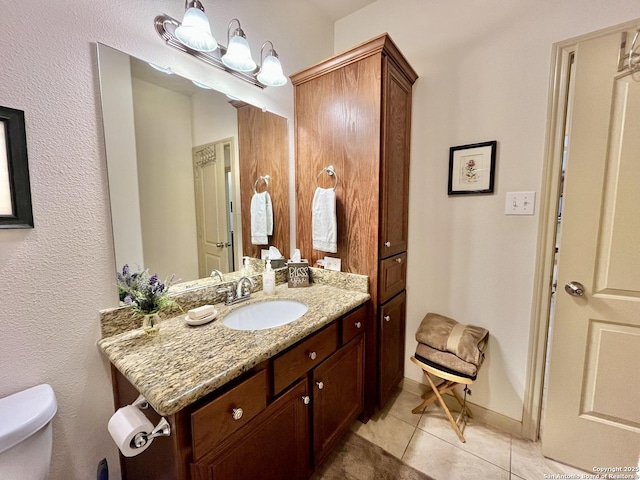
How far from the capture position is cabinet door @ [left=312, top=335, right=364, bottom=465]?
3.74ft

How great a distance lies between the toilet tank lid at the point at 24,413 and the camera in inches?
26.6

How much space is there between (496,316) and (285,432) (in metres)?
1.28

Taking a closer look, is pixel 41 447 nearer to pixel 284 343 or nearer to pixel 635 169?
pixel 284 343

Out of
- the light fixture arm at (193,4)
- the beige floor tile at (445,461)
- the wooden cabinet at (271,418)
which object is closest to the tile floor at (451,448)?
the beige floor tile at (445,461)

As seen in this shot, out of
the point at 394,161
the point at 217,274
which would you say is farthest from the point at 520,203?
the point at 217,274

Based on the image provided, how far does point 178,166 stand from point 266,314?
0.82 meters

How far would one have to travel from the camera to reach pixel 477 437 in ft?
4.81

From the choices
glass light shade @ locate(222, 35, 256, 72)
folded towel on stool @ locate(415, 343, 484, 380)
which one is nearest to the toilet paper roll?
folded towel on stool @ locate(415, 343, 484, 380)

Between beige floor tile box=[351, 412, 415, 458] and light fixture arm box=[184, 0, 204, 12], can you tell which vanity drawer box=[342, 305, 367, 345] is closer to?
beige floor tile box=[351, 412, 415, 458]

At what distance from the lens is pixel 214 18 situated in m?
1.23

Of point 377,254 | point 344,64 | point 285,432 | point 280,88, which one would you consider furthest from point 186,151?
point 285,432

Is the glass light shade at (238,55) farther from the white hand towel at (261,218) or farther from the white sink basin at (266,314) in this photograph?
the white sink basin at (266,314)

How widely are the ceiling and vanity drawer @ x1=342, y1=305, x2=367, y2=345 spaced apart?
1965 mm

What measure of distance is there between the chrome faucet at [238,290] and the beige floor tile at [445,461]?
1.18 meters
